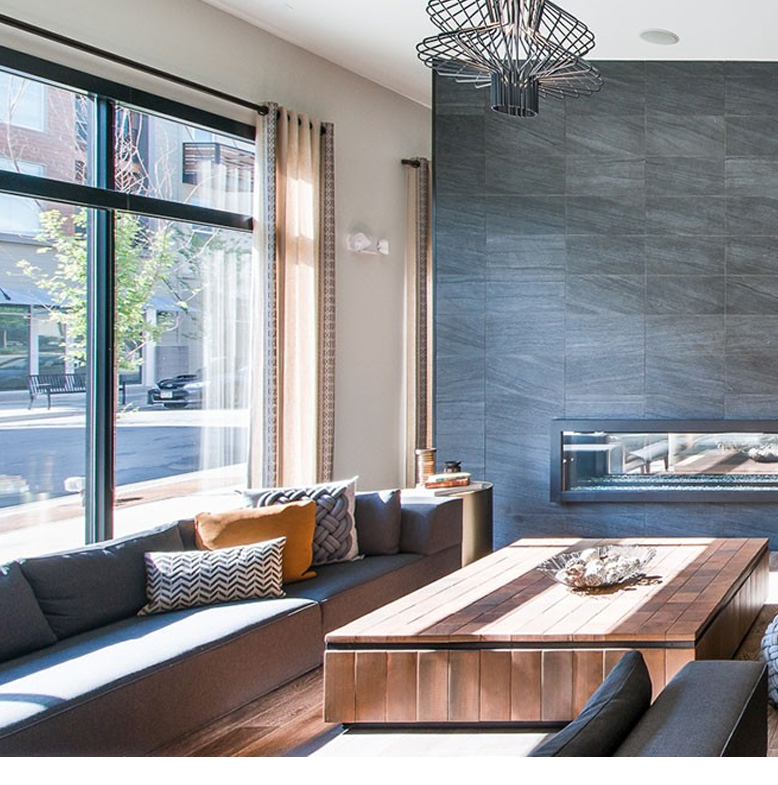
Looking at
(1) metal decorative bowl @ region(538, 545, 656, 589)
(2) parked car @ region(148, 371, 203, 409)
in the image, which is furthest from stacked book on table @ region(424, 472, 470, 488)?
(2) parked car @ region(148, 371, 203, 409)

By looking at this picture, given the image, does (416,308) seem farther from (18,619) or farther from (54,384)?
(18,619)

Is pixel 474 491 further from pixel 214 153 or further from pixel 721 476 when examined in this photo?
pixel 214 153

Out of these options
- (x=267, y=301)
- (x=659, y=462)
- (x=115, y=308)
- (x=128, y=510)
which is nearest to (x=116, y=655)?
(x=128, y=510)

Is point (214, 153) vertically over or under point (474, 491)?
over

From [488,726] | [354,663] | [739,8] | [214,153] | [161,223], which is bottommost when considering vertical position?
[488,726]

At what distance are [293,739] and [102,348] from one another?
7.78 ft

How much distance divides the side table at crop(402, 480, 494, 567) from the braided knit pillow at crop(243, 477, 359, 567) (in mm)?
636

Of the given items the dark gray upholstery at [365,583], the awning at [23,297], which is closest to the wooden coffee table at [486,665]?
the dark gray upholstery at [365,583]

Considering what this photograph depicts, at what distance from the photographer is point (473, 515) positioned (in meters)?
4.98

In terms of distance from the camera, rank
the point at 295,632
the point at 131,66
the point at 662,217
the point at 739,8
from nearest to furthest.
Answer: the point at 295,632
the point at 131,66
the point at 739,8
the point at 662,217

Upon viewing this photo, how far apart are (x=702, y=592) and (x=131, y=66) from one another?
3473 mm
